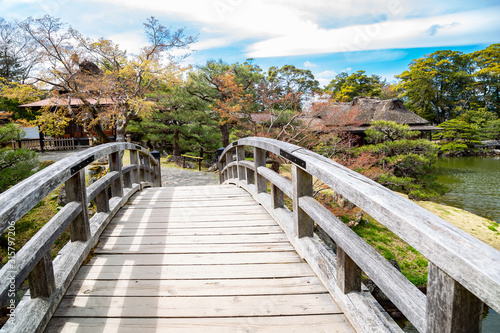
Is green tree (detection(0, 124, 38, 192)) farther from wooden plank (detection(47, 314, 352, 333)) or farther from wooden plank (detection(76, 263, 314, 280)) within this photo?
wooden plank (detection(47, 314, 352, 333))

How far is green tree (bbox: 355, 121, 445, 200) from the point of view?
524 inches

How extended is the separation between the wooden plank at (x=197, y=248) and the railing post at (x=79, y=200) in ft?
0.62

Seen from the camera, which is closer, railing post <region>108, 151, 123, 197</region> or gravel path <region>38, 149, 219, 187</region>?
railing post <region>108, 151, 123, 197</region>

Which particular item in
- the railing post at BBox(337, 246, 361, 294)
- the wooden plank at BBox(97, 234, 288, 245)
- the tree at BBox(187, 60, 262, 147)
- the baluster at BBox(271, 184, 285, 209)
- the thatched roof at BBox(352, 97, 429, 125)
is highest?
the tree at BBox(187, 60, 262, 147)

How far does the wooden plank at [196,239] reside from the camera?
99.0 inches

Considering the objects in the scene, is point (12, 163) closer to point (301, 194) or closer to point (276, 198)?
point (276, 198)

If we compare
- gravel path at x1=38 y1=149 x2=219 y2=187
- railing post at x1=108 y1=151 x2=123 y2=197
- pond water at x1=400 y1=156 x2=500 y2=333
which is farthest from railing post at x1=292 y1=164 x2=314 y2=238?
gravel path at x1=38 y1=149 x2=219 y2=187

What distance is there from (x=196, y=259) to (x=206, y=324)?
0.73 m

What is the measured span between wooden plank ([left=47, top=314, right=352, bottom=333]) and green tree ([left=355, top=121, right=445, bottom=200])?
12223 millimetres

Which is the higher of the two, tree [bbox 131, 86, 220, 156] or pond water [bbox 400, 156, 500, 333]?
tree [bbox 131, 86, 220, 156]

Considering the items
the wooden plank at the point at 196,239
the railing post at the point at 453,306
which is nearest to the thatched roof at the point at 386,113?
the wooden plank at the point at 196,239

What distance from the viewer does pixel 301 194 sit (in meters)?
2.14

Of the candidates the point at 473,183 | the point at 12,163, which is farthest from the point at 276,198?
the point at 473,183

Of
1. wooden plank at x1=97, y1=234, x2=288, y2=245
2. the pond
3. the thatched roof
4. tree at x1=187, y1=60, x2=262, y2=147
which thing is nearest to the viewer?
wooden plank at x1=97, y1=234, x2=288, y2=245
